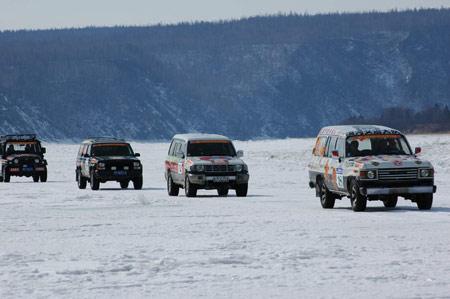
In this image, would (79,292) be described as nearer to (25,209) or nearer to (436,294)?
(436,294)

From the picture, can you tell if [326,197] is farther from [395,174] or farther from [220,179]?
[220,179]

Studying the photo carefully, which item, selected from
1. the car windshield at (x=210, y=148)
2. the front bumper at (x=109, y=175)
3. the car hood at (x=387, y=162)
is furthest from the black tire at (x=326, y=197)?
the front bumper at (x=109, y=175)

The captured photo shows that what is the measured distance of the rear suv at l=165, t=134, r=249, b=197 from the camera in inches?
1200

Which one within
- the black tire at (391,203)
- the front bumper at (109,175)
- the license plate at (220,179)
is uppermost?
the license plate at (220,179)

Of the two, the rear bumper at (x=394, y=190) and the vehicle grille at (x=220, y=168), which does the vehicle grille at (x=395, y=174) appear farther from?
the vehicle grille at (x=220, y=168)

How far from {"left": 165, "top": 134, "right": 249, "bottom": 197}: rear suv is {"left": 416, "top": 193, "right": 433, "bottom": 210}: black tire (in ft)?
23.7

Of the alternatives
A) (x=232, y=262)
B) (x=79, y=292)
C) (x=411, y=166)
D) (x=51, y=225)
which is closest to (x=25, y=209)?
(x=51, y=225)

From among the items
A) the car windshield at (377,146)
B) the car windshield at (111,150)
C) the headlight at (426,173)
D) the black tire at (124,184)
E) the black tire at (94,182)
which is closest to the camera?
the headlight at (426,173)

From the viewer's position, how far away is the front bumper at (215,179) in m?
30.4

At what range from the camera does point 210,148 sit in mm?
31734

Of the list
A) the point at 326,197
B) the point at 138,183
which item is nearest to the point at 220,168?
the point at 326,197

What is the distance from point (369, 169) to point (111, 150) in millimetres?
17313

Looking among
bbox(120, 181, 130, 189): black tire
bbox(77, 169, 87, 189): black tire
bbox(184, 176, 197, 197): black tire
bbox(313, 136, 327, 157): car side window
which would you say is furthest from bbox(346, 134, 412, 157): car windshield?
bbox(120, 181, 130, 189): black tire

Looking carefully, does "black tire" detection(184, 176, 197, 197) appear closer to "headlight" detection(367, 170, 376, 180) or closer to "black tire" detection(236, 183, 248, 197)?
"black tire" detection(236, 183, 248, 197)
